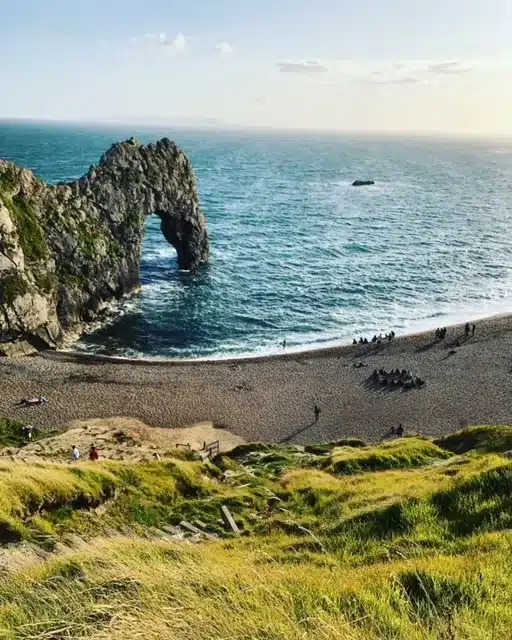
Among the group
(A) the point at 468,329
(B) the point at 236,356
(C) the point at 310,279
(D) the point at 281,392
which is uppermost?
(C) the point at 310,279

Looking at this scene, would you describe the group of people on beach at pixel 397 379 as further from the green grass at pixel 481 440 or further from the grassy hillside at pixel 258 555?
the grassy hillside at pixel 258 555

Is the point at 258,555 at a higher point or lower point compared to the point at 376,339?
higher

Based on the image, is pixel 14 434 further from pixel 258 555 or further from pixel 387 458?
pixel 258 555

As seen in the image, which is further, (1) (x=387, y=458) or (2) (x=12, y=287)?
(2) (x=12, y=287)

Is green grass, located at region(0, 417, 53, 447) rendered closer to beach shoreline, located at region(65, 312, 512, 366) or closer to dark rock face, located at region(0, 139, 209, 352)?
beach shoreline, located at region(65, 312, 512, 366)

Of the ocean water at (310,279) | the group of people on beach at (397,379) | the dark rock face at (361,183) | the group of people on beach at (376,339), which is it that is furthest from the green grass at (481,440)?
the dark rock face at (361,183)

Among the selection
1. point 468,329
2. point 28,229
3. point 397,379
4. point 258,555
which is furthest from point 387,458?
point 28,229
